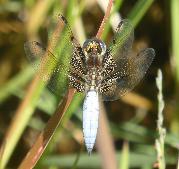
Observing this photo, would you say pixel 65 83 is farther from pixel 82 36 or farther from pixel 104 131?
pixel 82 36

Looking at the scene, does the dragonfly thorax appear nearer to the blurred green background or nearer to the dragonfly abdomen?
the dragonfly abdomen

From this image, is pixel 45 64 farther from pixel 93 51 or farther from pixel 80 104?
pixel 80 104

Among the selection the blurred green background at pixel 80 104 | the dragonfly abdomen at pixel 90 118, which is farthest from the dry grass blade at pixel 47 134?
the blurred green background at pixel 80 104

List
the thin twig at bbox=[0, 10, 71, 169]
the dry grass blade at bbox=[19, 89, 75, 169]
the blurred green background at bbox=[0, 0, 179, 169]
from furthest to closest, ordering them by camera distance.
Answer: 1. the blurred green background at bbox=[0, 0, 179, 169]
2. the thin twig at bbox=[0, 10, 71, 169]
3. the dry grass blade at bbox=[19, 89, 75, 169]

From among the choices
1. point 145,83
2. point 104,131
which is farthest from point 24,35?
point 104,131

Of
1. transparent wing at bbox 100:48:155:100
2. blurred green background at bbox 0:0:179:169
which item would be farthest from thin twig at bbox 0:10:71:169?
blurred green background at bbox 0:0:179:169

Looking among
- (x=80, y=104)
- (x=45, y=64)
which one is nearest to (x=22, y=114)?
(x=45, y=64)
